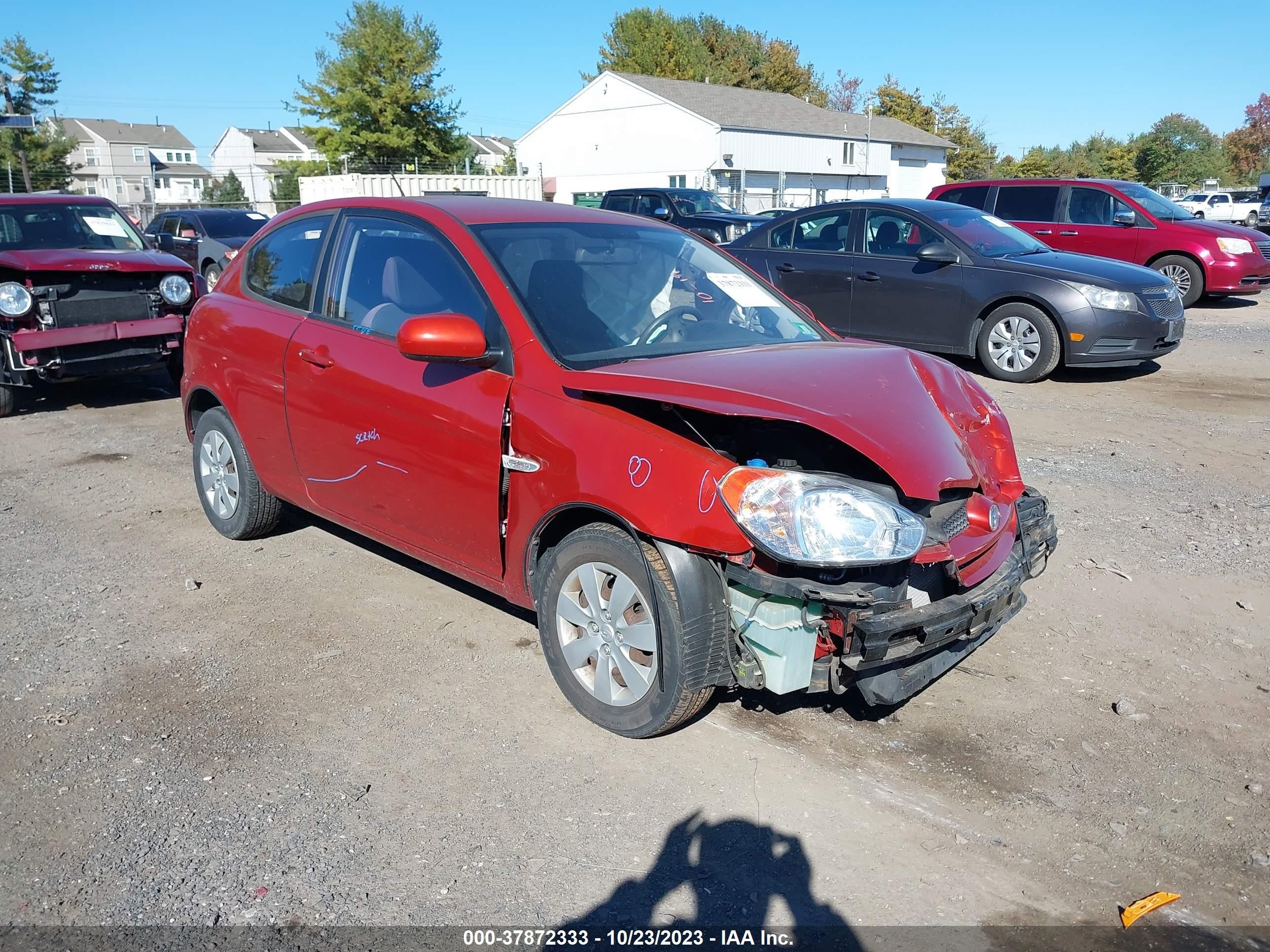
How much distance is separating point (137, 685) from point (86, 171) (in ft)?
319

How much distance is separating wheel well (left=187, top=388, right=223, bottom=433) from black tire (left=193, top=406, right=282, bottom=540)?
4 centimetres

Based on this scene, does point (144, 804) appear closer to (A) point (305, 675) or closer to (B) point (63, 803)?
(B) point (63, 803)

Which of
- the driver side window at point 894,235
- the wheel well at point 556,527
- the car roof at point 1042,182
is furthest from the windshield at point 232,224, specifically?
the wheel well at point 556,527

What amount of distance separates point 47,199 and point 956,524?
31.7 ft

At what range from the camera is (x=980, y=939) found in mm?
2600

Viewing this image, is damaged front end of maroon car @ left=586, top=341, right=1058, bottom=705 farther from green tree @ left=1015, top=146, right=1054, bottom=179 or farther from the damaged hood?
green tree @ left=1015, top=146, right=1054, bottom=179

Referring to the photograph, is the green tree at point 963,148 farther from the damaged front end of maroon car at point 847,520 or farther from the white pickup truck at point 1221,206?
the damaged front end of maroon car at point 847,520

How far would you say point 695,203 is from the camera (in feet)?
65.0

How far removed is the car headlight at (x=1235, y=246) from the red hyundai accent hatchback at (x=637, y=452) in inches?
477

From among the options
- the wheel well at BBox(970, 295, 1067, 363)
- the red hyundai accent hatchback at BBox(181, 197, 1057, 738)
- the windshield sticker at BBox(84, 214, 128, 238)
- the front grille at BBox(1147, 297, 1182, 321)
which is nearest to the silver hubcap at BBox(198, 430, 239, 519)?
the red hyundai accent hatchback at BBox(181, 197, 1057, 738)

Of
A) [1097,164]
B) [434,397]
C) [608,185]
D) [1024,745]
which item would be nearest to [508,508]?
[434,397]

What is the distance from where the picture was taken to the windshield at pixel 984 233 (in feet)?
31.7

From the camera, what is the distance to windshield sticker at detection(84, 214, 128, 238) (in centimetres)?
990

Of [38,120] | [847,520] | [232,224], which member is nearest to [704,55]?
[38,120]
